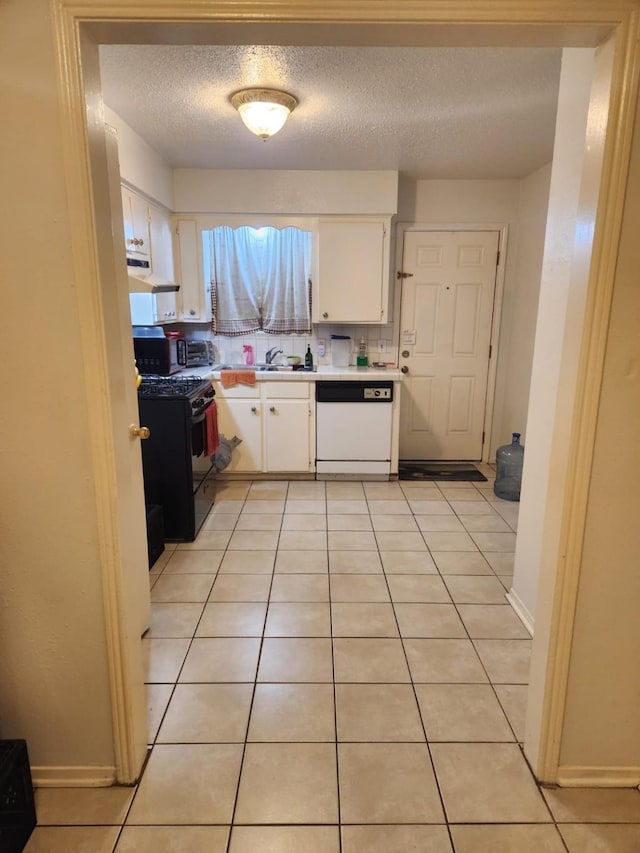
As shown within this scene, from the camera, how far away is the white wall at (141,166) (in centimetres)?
298

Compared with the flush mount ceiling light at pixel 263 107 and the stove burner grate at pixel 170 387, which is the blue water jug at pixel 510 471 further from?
the flush mount ceiling light at pixel 263 107

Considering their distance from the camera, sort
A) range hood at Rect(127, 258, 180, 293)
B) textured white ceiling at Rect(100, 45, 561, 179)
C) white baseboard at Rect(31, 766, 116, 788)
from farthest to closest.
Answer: range hood at Rect(127, 258, 180, 293)
textured white ceiling at Rect(100, 45, 561, 179)
white baseboard at Rect(31, 766, 116, 788)

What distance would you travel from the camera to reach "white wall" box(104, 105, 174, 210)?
2.98 meters

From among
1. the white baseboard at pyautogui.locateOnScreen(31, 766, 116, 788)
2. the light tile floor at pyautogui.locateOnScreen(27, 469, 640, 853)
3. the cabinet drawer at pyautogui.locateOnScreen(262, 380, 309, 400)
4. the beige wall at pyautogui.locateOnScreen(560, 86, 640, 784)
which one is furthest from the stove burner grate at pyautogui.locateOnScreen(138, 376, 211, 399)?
the beige wall at pyautogui.locateOnScreen(560, 86, 640, 784)

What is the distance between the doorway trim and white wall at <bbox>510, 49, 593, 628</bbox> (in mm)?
417

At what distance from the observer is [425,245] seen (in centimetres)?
448

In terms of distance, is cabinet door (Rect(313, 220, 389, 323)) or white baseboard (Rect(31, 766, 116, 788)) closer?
white baseboard (Rect(31, 766, 116, 788))

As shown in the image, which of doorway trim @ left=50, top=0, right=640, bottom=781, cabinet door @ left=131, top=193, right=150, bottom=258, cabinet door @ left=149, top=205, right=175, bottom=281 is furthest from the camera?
cabinet door @ left=149, top=205, right=175, bottom=281

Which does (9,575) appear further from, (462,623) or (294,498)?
(294,498)

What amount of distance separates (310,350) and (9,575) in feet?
11.2

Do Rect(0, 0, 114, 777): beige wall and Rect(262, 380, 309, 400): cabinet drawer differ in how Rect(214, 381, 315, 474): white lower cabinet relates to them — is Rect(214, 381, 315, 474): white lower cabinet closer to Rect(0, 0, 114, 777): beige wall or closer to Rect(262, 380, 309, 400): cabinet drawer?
Rect(262, 380, 309, 400): cabinet drawer

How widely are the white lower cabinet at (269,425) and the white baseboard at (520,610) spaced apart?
203cm

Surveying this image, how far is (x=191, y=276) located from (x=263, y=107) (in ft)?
6.26

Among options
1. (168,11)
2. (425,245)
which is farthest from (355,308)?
(168,11)
